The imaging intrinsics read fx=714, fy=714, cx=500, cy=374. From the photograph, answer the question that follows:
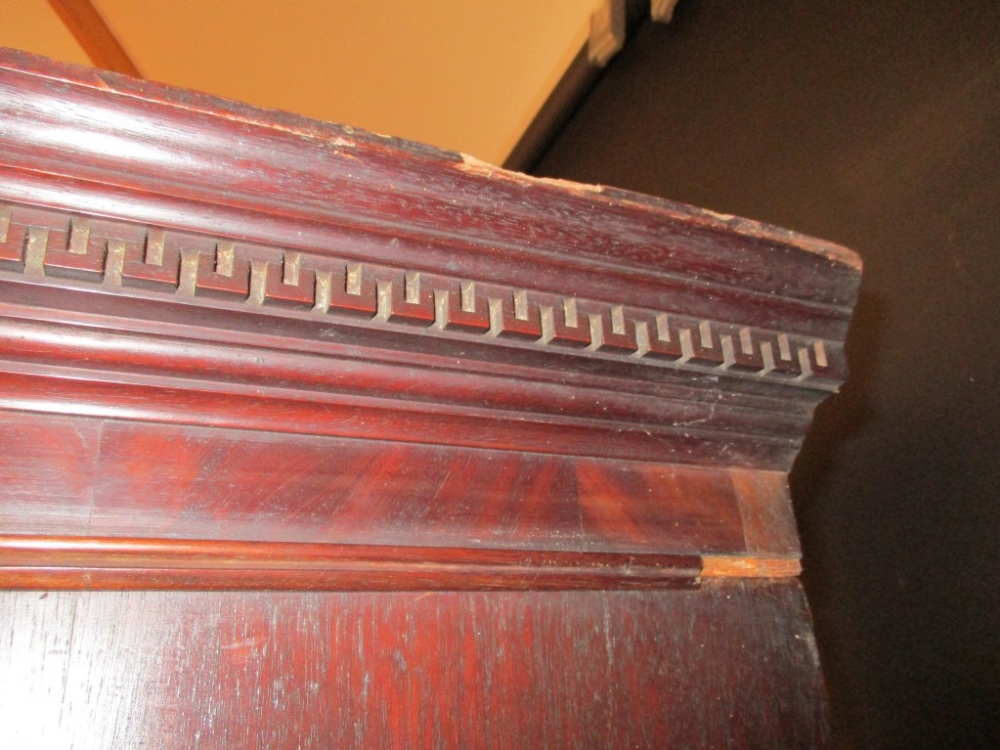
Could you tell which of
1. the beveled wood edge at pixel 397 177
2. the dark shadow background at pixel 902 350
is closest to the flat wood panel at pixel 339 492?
the beveled wood edge at pixel 397 177

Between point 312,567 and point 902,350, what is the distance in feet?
2.78

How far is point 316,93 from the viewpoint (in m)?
2.12

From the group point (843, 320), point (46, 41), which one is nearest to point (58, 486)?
point (843, 320)

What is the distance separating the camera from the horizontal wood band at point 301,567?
34 cm

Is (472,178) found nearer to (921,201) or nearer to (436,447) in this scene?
(436,447)

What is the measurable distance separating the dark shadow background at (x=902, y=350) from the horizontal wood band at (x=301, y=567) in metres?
0.52

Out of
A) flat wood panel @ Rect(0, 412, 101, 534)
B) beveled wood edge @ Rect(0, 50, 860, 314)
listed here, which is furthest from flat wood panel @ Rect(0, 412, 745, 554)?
beveled wood edge @ Rect(0, 50, 860, 314)


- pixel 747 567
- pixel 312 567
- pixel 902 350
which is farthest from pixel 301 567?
pixel 902 350

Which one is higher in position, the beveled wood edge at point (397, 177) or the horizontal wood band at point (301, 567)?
the beveled wood edge at point (397, 177)

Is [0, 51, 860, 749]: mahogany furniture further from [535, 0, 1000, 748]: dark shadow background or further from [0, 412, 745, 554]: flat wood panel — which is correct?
[535, 0, 1000, 748]: dark shadow background

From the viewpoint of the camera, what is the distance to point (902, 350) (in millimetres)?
935

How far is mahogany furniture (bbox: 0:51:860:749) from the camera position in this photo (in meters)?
0.34

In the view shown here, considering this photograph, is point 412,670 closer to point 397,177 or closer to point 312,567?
point 312,567

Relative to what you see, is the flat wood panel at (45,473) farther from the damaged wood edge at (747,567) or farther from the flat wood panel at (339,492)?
the damaged wood edge at (747,567)
